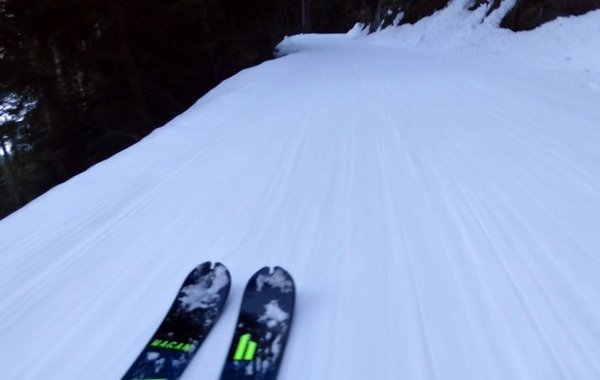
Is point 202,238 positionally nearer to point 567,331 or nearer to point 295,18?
point 567,331

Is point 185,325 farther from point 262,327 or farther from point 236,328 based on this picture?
point 262,327

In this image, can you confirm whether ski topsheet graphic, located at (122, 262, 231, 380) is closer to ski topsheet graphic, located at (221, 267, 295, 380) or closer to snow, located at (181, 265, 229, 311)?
snow, located at (181, 265, 229, 311)

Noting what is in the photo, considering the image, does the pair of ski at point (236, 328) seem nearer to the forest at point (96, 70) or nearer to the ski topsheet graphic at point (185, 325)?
the ski topsheet graphic at point (185, 325)

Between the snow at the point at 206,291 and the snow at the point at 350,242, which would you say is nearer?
the snow at the point at 350,242

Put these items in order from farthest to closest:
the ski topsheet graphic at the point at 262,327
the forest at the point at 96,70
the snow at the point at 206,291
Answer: the forest at the point at 96,70
the snow at the point at 206,291
the ski topsheet graphic at the point at 262,327

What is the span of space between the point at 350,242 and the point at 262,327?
A: 0.93 m

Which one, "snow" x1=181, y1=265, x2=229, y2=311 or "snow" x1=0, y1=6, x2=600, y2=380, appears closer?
"snow" x1=0, y1=6, x2=600, y2=380

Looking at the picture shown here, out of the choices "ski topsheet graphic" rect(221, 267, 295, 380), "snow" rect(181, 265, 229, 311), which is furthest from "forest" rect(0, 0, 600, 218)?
"ski topsheet graphic" rect(221, 267, 295, 380)

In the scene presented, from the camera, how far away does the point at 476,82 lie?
751cm

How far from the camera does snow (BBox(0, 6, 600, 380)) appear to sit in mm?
2019

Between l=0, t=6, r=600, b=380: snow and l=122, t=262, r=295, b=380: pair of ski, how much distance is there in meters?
0.07

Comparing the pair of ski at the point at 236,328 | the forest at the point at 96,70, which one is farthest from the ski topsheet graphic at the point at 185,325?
the forest at the point at 96,70

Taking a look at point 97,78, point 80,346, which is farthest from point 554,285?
point 97,78

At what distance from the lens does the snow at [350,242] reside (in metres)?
2.02
